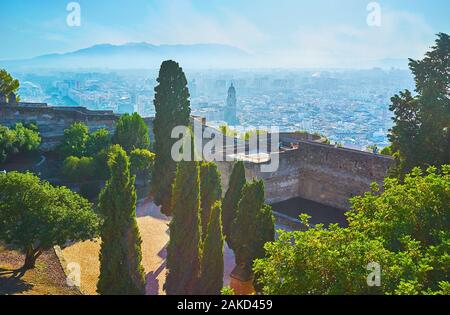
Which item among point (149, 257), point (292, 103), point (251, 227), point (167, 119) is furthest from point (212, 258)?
point (292, 103)

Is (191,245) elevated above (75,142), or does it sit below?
below

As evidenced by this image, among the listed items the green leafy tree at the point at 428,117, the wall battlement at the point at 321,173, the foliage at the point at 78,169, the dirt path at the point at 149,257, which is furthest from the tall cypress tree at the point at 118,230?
the foliage at the point at 78,169

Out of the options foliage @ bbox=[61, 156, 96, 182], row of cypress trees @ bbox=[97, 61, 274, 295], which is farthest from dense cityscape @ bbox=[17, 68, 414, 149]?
row of cypress trees @ bbox=[97, 61, 274, 295]

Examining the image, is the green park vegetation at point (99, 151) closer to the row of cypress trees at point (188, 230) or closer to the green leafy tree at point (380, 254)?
the row of cypress trees at point (188, 230)

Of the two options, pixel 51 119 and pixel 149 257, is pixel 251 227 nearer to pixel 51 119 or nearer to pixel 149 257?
pixel 149 257

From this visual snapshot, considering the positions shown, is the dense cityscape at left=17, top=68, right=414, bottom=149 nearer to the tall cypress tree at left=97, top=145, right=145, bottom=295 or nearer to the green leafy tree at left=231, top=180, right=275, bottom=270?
the green leafy tree at left=231, top=180, right=275, bottom=270

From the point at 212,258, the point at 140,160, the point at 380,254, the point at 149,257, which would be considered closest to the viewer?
the point at 380,254
